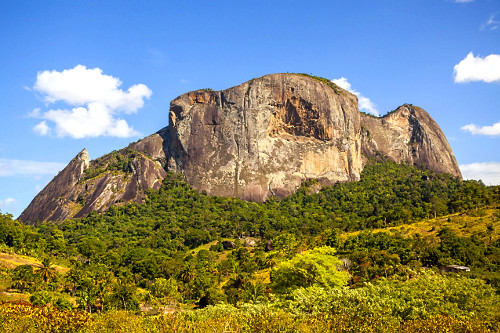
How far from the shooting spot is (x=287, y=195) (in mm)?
130375

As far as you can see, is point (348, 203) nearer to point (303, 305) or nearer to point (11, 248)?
point (11, 248)

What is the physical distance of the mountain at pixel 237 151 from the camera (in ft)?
429

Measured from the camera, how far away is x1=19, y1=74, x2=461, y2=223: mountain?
13075 cm

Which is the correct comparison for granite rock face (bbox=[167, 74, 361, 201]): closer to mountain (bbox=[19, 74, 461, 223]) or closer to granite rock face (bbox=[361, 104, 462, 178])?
mountain (bbox=[19, 74, 461, 223])

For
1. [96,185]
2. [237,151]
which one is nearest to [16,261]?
[96,185]

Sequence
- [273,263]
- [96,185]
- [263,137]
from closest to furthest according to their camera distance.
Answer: [273,263] → [96,185] → [263,137]

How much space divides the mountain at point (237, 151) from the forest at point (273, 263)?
541cm

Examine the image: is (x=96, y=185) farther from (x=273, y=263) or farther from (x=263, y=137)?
(x=273, y=263)

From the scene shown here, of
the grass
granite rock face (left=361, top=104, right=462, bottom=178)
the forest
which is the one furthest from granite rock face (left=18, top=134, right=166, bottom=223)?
granite rock face (left=361, top=104, right=462, bottom=178)

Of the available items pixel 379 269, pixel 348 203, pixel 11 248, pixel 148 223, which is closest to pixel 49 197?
pixel 148 223

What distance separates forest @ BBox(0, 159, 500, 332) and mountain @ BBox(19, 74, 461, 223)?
17.8ft

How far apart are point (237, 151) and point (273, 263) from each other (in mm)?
72133

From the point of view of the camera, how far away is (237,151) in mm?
134000

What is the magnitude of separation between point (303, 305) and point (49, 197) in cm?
13136
